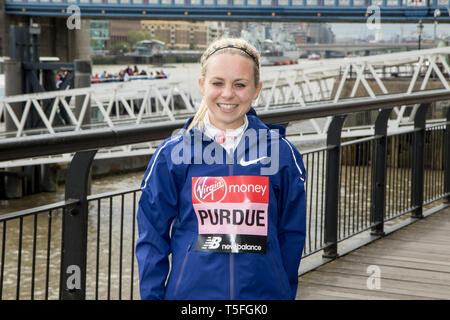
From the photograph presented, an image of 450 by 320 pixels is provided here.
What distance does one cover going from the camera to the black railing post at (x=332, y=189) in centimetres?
562

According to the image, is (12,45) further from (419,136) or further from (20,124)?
(419,136)

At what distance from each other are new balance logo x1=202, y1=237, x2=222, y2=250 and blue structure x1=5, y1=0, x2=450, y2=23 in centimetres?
4647

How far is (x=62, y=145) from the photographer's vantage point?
128 inches

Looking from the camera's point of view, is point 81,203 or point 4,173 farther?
point 4,173

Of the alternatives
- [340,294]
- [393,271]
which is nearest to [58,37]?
[393,271]

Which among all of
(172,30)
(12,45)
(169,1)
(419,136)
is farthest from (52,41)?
(172,30)

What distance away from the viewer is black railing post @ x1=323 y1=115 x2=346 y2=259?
5621 mm

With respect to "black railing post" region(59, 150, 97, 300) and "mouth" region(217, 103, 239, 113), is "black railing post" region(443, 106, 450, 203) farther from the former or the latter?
"mouth" region(217, 103, 239, 113)

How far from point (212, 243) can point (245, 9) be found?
49.4 metres

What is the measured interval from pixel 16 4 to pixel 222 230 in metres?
52.8

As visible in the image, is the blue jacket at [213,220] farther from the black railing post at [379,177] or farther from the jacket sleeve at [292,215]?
the black railing post at [379,177]

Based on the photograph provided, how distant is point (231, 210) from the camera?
2.50m

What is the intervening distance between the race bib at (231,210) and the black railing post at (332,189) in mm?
3152

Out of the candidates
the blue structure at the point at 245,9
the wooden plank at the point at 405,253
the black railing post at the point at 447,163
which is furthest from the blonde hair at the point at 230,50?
the blue structure at the point at 245,9
